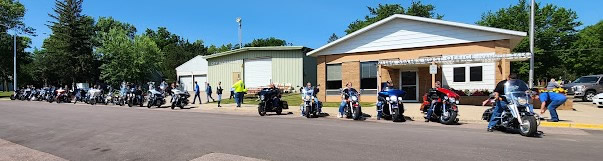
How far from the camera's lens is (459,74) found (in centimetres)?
1978

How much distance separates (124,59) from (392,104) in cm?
4268

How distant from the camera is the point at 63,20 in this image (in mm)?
46781

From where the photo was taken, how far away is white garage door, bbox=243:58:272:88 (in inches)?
1353

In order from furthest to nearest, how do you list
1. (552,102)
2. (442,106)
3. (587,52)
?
(587,52) → (442,106) → (552,102)

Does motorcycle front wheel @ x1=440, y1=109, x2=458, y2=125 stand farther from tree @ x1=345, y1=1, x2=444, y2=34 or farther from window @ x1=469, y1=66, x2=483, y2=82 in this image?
tree @ x1=345, y1=1, x2=444, y2=34

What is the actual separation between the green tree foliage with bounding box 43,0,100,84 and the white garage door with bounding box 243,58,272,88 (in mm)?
23795

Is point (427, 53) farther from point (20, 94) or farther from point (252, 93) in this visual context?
point (20, 94)

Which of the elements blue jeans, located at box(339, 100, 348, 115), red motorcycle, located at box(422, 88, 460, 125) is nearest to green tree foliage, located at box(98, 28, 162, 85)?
blue jeans, located at box(339, 100, 348, 115)

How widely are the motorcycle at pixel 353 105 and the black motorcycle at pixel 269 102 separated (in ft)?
9.92

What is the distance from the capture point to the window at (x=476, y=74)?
19.1 m

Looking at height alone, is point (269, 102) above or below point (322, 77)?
below

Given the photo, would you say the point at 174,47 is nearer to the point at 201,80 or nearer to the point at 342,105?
Answer: the point at 201,80

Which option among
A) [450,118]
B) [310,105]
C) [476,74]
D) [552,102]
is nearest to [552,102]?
[552,102]

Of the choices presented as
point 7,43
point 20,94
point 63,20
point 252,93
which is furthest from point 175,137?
point 7,43
